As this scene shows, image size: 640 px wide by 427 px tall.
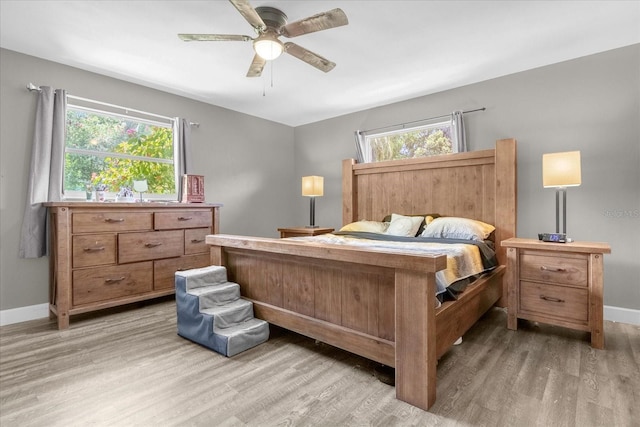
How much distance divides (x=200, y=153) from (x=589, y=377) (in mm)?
4424

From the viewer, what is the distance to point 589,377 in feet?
6.04

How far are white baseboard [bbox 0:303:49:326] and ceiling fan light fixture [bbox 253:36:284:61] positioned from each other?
10.4 feet

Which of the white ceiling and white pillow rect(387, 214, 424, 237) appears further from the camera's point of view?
white pillow rect(387, 214, 424, 237)

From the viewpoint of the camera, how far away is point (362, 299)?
188 centimetres

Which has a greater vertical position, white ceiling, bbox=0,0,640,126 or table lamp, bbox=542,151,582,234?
white ceiling, bbox=0,0,640,126

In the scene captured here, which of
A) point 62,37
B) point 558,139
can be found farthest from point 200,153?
point 558,139

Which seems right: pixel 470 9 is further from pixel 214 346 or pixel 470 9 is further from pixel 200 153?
pixel 200 153

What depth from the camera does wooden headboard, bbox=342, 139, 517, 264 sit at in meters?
3.11

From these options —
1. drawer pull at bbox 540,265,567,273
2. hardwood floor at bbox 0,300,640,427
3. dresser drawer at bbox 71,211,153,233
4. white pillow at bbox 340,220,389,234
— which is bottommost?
hardwood floor at bbox 0,300,640,427

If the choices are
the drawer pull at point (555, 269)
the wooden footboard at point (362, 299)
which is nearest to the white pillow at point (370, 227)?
the wooden footboard at point (362, 299)

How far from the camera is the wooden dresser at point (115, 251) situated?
2693mm

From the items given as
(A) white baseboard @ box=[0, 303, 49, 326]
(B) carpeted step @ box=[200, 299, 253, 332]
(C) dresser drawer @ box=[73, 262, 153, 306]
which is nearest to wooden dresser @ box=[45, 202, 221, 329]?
(C) dresser drawer @ box=[73, 262, 153, 306]

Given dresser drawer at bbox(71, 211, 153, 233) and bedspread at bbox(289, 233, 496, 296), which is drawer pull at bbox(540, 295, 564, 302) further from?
dresser drawer at bbox(71, 211, 153, 233)

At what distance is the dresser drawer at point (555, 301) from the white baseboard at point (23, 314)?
4.44 meters
